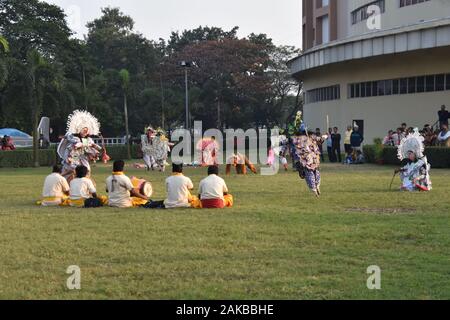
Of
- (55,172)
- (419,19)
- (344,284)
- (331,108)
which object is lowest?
(344,284)

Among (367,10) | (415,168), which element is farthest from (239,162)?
(367,10)

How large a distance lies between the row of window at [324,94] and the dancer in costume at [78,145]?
2673 centimetres

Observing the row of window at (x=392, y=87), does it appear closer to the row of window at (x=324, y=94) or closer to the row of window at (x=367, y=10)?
the row of window at (x=324, y=94)

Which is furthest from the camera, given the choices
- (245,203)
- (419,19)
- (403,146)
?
(419,19)

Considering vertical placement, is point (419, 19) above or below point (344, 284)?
above

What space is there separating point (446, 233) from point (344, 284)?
368 centimetres

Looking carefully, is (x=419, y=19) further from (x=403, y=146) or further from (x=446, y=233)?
(x=446, y=233)

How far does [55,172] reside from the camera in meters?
15.2

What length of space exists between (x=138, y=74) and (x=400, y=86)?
28.0 m

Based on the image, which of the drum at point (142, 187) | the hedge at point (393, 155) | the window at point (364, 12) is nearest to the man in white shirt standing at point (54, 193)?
the drum at point (142, 187)

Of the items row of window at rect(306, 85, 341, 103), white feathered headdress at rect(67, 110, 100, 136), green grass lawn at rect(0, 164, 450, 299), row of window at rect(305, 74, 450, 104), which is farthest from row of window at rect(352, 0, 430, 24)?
green grass lawn at rect(0, 164, 450, 299)

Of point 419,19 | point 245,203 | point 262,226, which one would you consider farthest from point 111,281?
point 419,19

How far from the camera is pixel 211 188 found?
44.4ft

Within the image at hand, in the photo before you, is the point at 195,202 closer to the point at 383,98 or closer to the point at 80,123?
the point at 80,123
